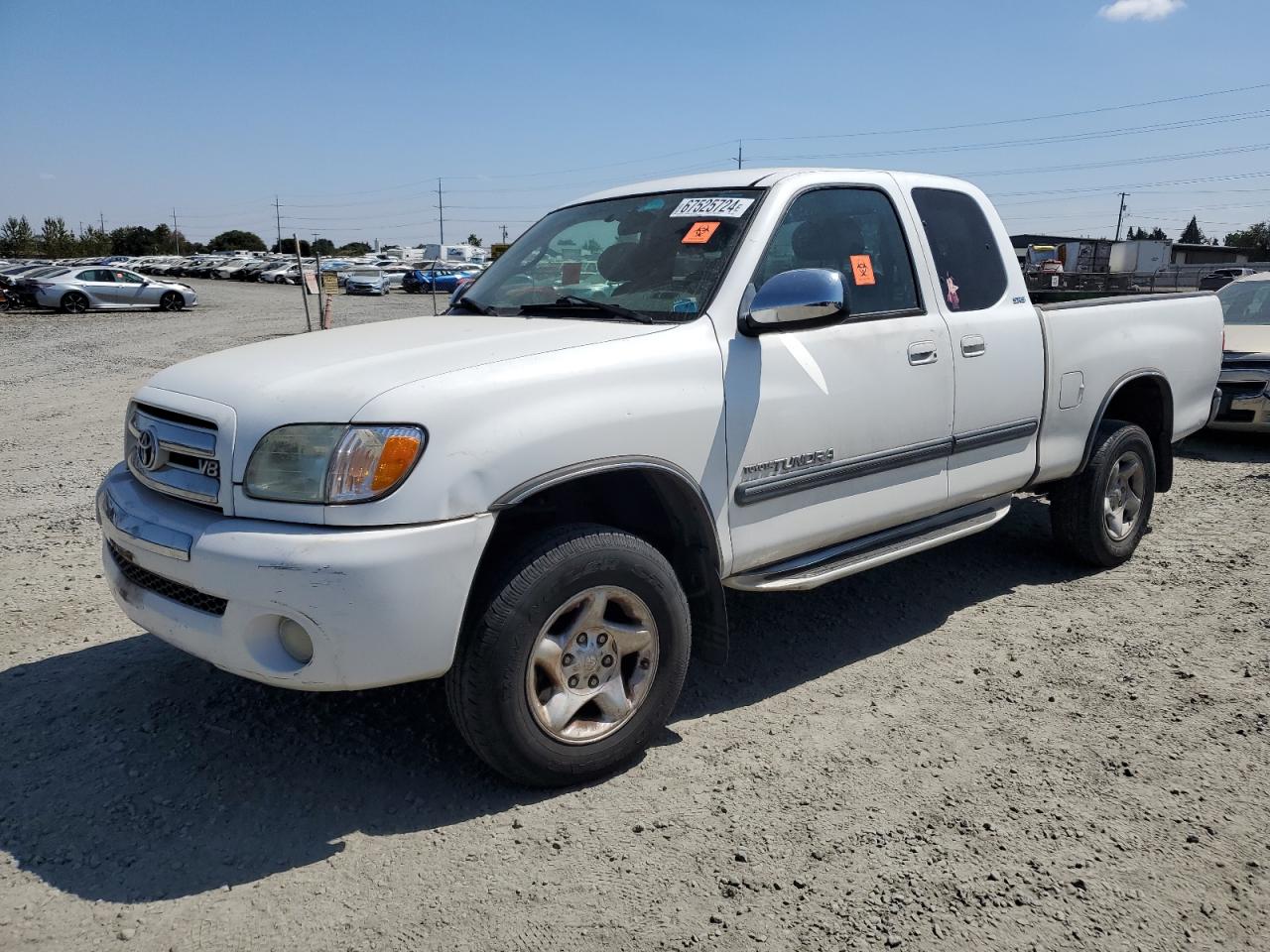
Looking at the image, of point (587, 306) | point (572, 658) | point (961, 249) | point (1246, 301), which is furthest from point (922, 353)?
point (1246, 301)

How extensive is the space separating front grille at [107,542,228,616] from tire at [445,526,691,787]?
2.32 ft

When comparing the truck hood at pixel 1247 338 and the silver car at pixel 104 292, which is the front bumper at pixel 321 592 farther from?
the silver car at pixel 104 292

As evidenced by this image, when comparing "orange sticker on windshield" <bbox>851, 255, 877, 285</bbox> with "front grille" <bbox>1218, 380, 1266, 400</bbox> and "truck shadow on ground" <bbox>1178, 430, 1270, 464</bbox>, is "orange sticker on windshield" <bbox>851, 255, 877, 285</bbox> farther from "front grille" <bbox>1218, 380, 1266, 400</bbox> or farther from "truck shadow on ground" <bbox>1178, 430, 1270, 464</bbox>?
"front grille" <bbox>1218, 380, 1266, 400</bbox>

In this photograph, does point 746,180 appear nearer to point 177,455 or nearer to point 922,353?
point 922,353

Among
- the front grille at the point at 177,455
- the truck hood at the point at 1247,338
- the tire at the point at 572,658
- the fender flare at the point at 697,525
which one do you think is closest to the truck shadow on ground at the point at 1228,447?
the truck hood at the point at 1247,338

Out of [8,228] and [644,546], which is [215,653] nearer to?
[644,546]

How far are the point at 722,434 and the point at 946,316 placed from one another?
145cm

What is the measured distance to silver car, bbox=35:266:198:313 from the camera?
28.8 m

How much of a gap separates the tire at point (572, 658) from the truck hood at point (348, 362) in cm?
63

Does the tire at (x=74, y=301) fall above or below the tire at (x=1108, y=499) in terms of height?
above


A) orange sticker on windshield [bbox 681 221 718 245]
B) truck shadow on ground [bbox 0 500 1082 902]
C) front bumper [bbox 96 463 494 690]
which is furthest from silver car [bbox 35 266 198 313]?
front bumper [bbox 96 463 494 690]

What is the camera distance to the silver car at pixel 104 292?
28.8 metres

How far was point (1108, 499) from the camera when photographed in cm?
538

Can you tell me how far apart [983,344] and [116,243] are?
389 feet
